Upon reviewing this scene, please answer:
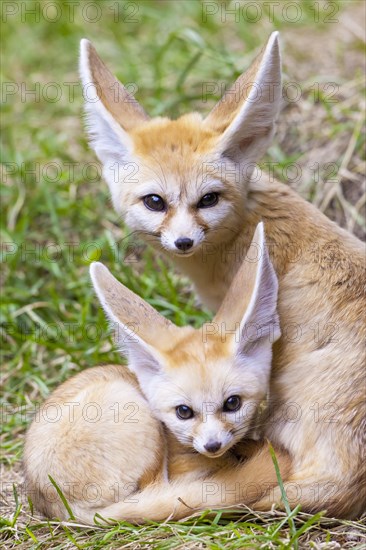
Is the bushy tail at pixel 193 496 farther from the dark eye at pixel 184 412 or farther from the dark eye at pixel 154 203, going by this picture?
the dark eye at pixel 154 203

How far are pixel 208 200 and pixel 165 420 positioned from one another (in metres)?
1.07

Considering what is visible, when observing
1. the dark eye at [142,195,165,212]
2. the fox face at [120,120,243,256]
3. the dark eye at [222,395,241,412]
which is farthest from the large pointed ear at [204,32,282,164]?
the dark eye at [222,395,241,412]

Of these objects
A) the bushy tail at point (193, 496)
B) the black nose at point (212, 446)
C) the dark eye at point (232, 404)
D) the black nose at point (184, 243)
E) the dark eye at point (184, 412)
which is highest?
the black nose at point (184, 243)

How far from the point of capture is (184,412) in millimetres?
3785

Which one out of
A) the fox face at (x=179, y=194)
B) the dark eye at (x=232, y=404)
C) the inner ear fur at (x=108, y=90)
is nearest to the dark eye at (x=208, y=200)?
the fox face at (x=179, y=194)

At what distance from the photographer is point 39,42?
857cm

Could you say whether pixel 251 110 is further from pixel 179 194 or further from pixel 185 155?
→ pixel 179 194

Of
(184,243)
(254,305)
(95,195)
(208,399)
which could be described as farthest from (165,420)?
(95,195)

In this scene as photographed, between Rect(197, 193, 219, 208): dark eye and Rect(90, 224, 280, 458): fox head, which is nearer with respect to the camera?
Rect(90, 224, 280, 458): fox head

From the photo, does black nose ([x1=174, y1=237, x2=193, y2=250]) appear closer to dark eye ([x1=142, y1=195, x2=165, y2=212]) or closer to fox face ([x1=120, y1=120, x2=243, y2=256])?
fox face ([x1=120, y1=120, x2=243, y2=256])

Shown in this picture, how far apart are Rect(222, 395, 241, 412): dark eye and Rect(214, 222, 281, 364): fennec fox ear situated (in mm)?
211

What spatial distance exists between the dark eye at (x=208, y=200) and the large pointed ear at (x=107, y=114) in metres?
0.46

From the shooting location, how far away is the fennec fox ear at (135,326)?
3883mm

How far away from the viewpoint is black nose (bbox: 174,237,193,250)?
3.92 m
